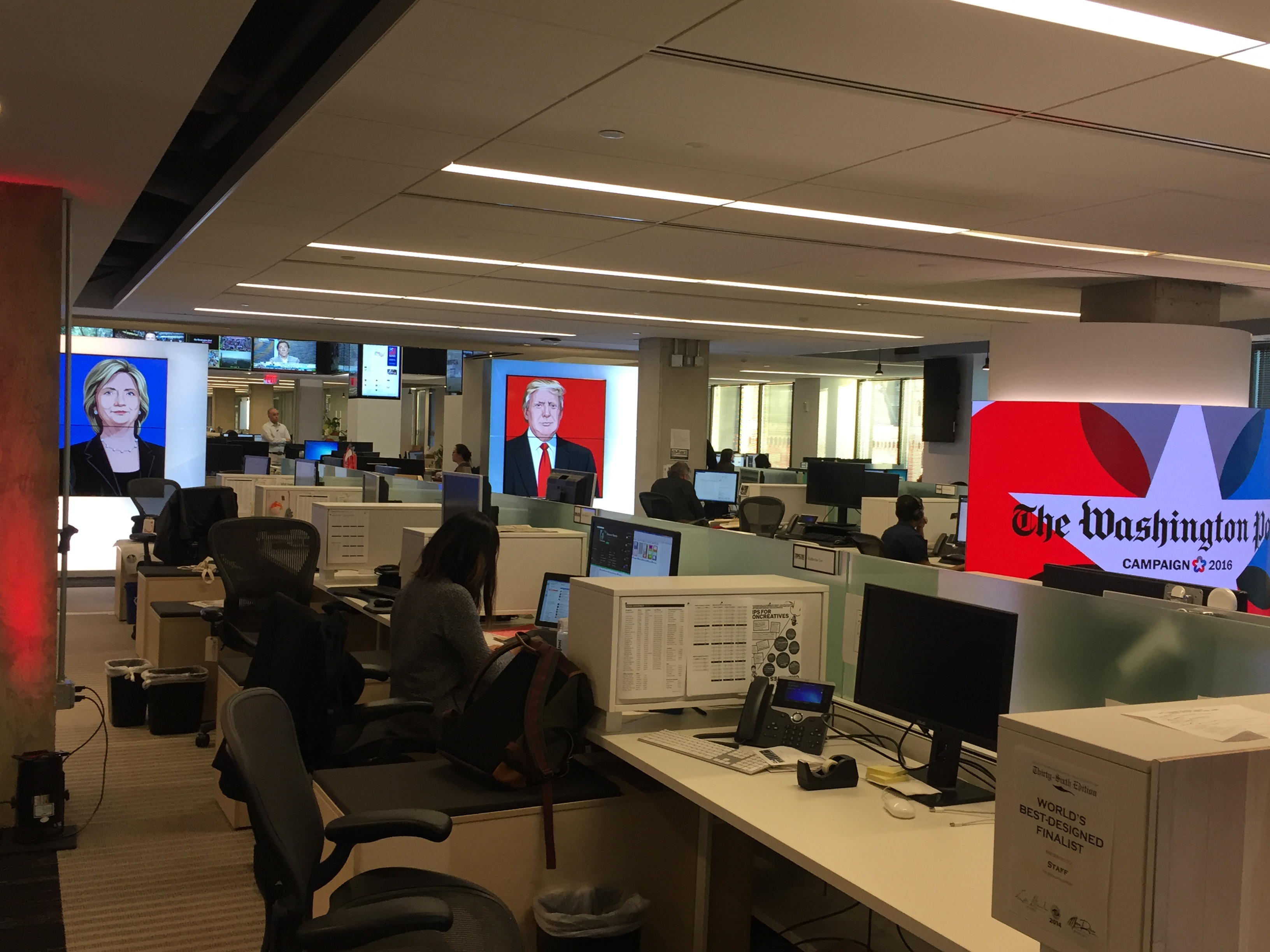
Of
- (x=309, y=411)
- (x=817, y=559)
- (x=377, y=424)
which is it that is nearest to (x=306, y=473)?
(x=817, y=559)

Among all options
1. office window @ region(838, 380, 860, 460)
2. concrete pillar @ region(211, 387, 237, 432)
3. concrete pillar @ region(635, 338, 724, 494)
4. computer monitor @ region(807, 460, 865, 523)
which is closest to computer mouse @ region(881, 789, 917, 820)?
computer monitor @ region(807, 460, 865, 523)

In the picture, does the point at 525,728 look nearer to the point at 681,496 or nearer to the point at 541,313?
the point at 541,313

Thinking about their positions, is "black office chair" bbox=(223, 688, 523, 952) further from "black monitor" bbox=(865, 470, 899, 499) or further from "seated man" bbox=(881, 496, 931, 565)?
"black monitor" bbox=(865, 470, 899, 499)

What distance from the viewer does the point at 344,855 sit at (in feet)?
8.82

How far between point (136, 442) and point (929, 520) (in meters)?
8.04

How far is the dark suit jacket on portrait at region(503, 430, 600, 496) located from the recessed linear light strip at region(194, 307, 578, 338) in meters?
2.80

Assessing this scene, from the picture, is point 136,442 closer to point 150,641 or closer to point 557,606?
point 150,641

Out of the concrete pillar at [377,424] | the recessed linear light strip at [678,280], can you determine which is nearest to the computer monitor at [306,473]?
the recessed linear light strip at [678,280]

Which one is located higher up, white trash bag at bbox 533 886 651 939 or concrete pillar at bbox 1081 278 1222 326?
concrete pillar at bbox 1081 278 1222 326

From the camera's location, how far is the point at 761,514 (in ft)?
34.3

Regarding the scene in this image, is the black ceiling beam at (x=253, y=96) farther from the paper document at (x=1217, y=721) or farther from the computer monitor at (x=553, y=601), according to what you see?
the paper document at (x=1217, y=721)

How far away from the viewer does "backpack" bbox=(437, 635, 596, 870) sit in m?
3.09

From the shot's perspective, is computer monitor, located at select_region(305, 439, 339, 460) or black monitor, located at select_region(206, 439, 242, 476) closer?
black monitor, located at select_region(206, 439, 242, 476)

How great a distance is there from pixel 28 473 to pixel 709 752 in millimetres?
3132
